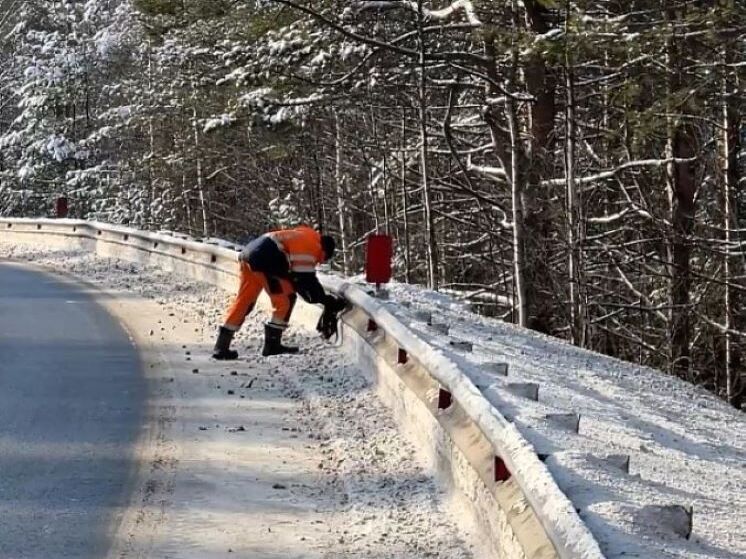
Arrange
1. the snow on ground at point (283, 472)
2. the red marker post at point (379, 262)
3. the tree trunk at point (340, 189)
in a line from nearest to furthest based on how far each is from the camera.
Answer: the snow on ground at point (283, 472)
the red marker post at point (379, 262)
the tree trunk at point (340, 189)

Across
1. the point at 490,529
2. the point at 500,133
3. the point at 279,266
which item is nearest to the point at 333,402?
the point at 279,266

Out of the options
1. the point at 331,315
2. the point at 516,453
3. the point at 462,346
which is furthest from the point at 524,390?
the point at 331,315

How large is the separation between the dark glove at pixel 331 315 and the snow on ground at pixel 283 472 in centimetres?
17

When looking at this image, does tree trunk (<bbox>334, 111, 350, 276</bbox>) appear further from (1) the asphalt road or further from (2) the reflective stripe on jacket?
(2) the reflective stripe on jacket

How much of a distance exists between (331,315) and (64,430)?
3.46 metres

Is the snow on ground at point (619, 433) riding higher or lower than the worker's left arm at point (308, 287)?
lower

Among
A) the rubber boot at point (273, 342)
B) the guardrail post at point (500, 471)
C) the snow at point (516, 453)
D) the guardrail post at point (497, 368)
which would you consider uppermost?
the snow at point (516, 453)

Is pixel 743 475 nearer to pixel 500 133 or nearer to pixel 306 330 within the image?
pixel 306 330

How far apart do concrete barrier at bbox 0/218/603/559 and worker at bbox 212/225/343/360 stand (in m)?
0.42

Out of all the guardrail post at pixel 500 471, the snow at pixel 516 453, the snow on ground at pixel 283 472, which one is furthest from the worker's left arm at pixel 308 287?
the guardrail post at pixel 500 471

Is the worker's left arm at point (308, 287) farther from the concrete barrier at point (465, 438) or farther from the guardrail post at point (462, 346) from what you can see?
the guardrail post at point (462, 346)

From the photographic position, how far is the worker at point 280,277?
1053 cm

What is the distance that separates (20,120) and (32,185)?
267 cm

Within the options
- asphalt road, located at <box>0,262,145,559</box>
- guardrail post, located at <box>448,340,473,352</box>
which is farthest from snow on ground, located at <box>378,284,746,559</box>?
asphalt road, located at <box>0,262,145,559</box>
